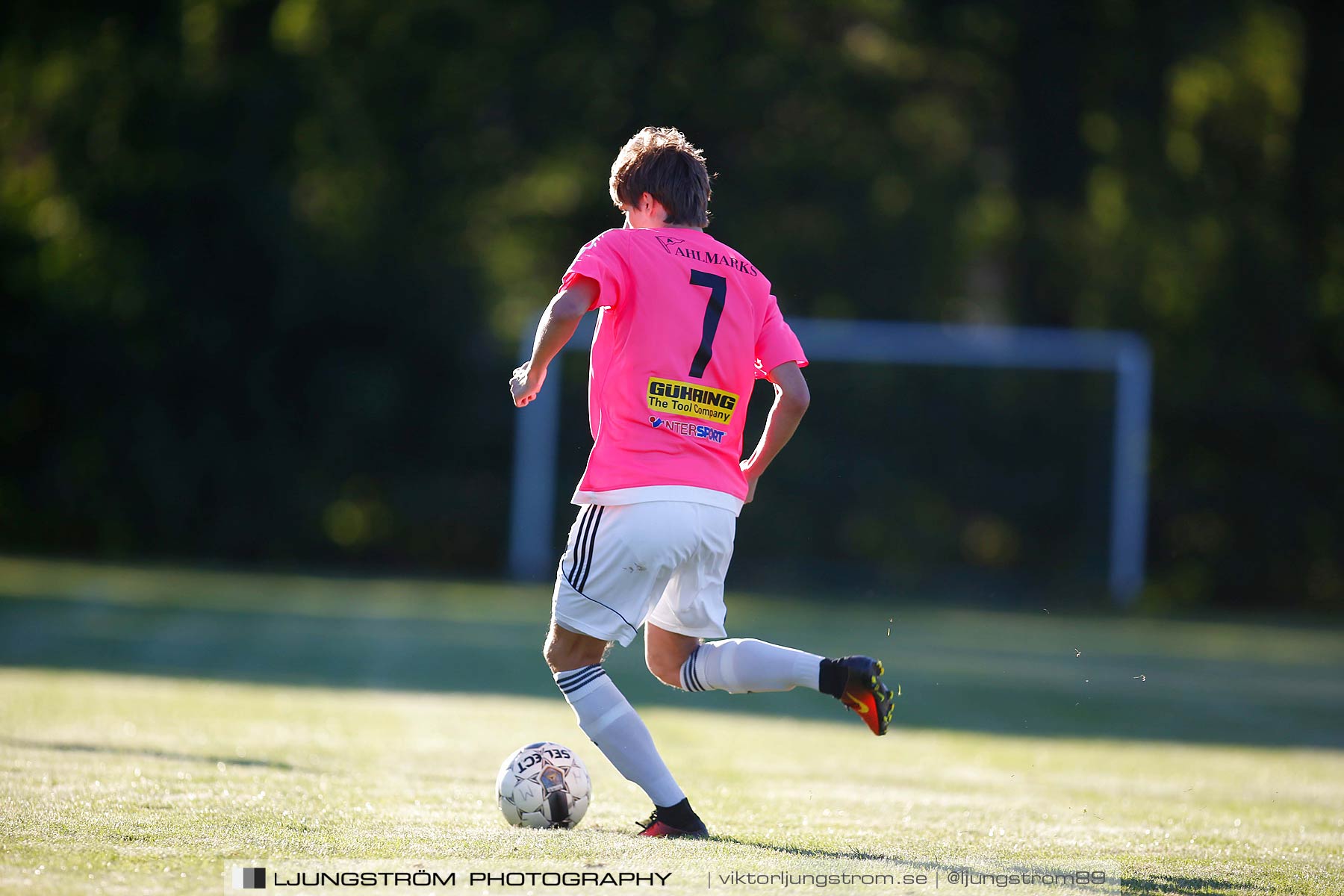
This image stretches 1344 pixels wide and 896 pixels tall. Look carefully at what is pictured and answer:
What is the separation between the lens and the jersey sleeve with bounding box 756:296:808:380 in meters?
4.46

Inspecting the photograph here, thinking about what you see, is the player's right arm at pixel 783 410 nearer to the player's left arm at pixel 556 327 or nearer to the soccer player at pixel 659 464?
the soccer player at pixel 659 464

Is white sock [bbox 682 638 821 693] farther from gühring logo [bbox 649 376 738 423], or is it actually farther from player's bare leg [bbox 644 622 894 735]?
gühring logo [bbox 649 376 738 423]

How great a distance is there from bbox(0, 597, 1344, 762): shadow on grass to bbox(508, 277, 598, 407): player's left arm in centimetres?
453

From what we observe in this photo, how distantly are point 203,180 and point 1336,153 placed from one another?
595 inches

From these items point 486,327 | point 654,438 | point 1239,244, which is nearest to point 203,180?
point 486,327

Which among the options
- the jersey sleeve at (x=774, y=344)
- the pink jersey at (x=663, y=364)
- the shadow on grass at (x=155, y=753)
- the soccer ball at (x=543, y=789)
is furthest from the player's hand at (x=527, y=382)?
the shadow on grass at (x=155, y=753)

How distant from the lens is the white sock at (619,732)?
165 inches

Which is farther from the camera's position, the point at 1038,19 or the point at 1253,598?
the point at 1038,19

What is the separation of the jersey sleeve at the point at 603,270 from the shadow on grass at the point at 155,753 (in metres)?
2.25

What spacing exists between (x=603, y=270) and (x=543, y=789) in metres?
1.48

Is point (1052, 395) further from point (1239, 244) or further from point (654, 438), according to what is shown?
point (654, 438)

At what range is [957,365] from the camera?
1838 cm

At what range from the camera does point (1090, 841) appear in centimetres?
450

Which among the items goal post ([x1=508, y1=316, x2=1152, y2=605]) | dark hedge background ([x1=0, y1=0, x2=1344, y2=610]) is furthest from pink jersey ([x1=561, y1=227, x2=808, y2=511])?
goal post ([x1=508, y1=316, x2=1152, y2=605])
